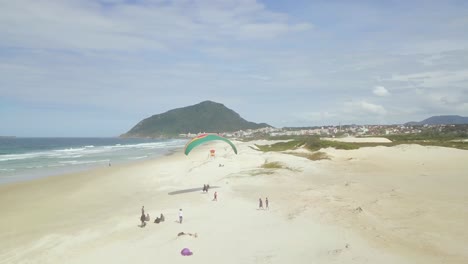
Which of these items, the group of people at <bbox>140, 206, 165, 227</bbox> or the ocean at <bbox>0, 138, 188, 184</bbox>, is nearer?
the group of people at <bbox>140, 206, 165, 227</bbox>

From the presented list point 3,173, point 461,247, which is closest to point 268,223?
point 461,247

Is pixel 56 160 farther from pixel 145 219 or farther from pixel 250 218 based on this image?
pixel 250 218

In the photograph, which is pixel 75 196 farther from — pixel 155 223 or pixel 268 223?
pixel 268 223

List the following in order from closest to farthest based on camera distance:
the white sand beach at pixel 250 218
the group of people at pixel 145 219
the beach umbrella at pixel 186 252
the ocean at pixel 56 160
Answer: the beach umbrella at pixel 186 252
the white sand beach at pixel 250 218
the group of people at pixel 145 219
the ocean at pixel 56 160

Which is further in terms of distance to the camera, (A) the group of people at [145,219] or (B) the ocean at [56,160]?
(B) the ocean at [56,160]

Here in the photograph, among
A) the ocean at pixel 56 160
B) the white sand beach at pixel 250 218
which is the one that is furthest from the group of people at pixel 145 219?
the ocean at pixel 56 160

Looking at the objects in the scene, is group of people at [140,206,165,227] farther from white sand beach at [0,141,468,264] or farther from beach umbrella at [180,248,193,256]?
beach umbrella at [180,248,193,256]

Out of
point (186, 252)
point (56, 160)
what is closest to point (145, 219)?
point (186, 252)

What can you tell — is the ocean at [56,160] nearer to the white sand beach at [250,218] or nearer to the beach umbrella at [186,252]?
the white sand beach at [250,218]

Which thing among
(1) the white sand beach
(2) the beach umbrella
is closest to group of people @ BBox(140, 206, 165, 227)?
(1) the white sand beach
